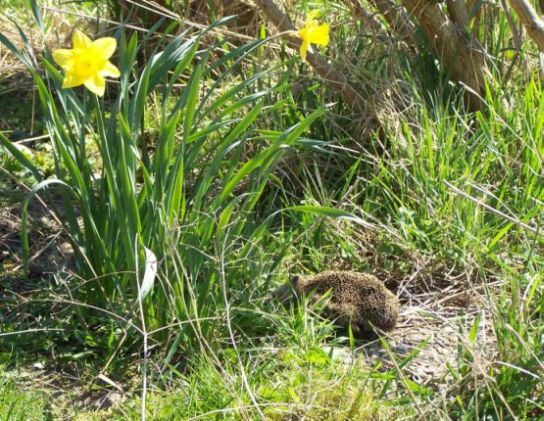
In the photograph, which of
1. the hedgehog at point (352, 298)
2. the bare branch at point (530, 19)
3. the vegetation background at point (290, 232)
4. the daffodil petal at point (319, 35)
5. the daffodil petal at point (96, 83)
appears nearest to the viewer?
the daffodil petal at point (96, 83)

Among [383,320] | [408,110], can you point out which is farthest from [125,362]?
[408,110]

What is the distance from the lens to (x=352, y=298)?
334 cm

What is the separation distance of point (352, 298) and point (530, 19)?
4.59ft

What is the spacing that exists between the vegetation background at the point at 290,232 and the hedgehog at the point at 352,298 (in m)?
0.07

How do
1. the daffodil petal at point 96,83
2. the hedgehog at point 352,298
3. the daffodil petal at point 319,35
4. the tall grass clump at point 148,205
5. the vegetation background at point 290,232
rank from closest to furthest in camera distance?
1. the daffodil petal at point 96,83
2. the vegetation background at point 290,232
3. the tall grass clump at point 148,205
4. the daffodil petal at point 319,35
5. the hedgehog at point 352,298

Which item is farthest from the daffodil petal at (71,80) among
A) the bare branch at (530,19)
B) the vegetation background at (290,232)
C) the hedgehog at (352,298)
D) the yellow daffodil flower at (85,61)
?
the bare branch at (530,19)

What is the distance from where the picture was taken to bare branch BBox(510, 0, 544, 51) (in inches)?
148

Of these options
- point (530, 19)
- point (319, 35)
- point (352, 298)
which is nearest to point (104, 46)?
point (319, 35)

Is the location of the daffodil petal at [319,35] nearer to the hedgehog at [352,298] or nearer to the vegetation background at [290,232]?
the vegetation background at [290,232]

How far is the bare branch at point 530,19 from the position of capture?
3768 millimetres

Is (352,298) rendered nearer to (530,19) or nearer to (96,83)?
(96,83)

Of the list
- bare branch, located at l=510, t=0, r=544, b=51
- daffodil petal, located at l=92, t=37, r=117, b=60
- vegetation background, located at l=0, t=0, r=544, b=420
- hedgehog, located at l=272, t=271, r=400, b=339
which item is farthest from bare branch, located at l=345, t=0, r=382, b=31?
daffodil petal, located at l=92, t=37, r=117, b=60

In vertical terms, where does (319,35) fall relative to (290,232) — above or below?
above

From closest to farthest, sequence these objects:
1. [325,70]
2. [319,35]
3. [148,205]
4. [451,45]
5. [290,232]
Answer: [148,205], [319,35], [290,232], [325,70], [451,45]
